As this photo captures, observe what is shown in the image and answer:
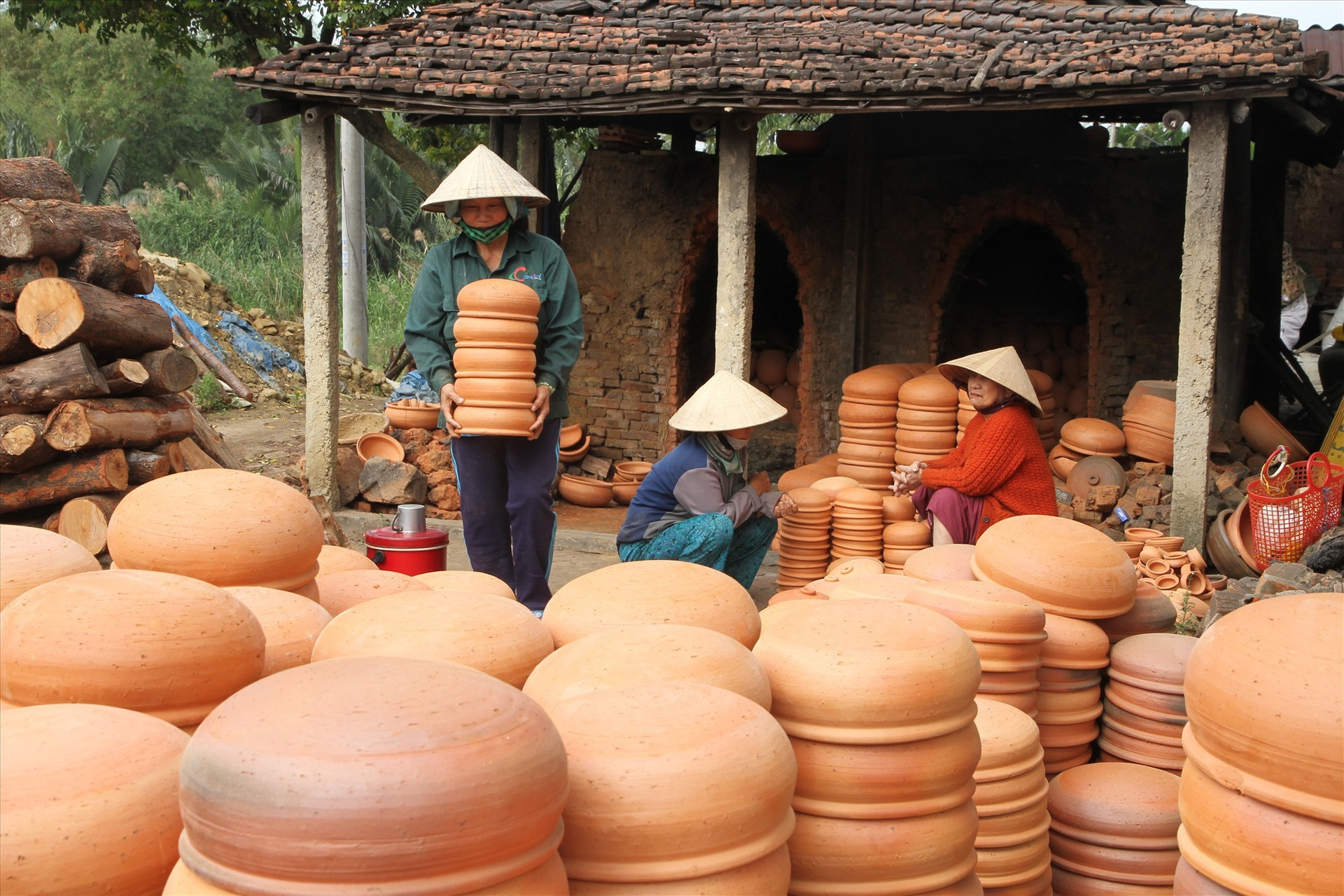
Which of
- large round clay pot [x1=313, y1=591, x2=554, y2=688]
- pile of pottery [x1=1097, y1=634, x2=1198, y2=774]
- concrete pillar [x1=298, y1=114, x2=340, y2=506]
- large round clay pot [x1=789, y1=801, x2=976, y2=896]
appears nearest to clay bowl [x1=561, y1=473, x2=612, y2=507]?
concrete pillar [x1=298, y1=114, x2=340, y2=506]

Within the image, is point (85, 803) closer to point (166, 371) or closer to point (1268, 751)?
point (1268, 751)

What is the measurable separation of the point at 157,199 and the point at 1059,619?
89.7 feet

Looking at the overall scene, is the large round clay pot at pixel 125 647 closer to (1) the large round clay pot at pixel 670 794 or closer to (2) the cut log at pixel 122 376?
(1) the large round clay pot at pixel 670 794

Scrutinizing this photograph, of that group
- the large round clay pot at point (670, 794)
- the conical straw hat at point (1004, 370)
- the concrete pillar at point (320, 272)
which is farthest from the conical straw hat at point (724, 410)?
the concrete pillar at point (320, 272)

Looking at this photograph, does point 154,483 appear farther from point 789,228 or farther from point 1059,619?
point 789,228

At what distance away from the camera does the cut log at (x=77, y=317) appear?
6086 millimetres

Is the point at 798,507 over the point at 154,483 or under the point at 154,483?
under

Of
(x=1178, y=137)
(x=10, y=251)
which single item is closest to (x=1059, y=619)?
(x=10, y=251)

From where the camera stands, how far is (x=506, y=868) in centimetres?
181

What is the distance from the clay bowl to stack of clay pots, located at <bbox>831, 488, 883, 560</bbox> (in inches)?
136

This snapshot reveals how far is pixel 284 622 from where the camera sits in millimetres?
2896

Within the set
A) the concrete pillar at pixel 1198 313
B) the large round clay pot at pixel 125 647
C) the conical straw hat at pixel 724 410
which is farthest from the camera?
the concrete pillar at pixel 1198 313

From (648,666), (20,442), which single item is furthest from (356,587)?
(20,442)

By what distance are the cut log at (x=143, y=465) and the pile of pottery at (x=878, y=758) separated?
15.7 feet
